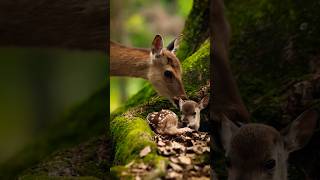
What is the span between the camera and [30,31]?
227 centimetres

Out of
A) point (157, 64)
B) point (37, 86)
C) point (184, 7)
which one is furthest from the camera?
point (184, 7)

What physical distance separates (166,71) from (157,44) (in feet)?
0.49

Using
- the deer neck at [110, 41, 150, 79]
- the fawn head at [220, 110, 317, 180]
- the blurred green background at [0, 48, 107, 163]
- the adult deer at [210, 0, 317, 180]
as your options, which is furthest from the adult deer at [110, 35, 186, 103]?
the fawn head at [220, 110, 317, 180]

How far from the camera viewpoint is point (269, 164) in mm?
2373

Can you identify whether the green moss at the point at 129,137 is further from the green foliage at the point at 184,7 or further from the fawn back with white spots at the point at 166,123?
the green foliage at the point at 184,7

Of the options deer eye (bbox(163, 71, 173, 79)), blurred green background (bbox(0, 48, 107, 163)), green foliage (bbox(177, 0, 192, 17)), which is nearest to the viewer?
blurred green background (bbox(0, 48, 107, 163))

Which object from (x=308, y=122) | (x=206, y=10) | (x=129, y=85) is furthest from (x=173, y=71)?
(x=308, y=122)

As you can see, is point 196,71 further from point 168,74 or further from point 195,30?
point 195,30

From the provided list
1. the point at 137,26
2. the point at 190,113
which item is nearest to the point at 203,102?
the point at 190,113

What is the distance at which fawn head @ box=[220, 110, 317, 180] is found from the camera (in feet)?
7.74

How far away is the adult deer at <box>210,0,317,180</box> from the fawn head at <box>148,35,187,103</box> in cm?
23

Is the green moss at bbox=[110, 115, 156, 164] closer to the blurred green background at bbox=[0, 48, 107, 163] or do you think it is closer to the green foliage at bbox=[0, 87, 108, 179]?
the green foliage at bbox=[0, 87, 108, 179]

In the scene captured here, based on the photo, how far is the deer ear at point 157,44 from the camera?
2.49 meters

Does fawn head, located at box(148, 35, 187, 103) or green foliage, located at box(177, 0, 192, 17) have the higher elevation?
green foliage, located at box(177, 0, 192, 17)
